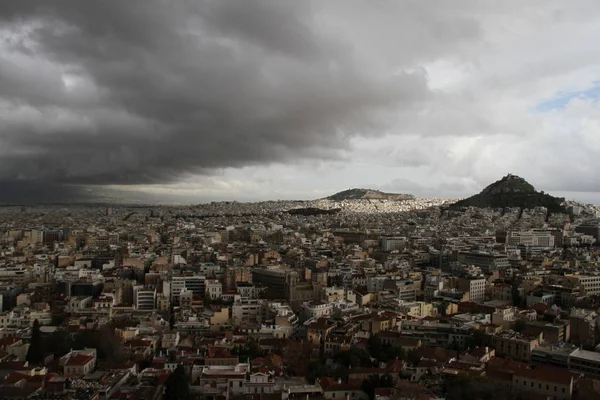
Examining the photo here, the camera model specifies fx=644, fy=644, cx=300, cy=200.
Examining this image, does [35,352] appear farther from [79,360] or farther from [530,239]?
[530,239]

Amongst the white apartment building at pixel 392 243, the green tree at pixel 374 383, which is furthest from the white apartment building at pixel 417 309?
the white apartment building at pixel 392 243

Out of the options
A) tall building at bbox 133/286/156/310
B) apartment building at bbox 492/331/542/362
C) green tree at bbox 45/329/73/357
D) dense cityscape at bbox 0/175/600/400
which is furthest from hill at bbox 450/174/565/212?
green tree at bbox 45/329/73/357

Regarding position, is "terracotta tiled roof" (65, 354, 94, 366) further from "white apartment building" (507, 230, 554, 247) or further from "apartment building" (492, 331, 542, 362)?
"white apartment building" (507, 230, 554, 247)

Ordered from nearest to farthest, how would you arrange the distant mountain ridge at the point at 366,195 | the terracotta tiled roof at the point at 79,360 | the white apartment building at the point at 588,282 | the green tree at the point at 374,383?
the green tree at the point at 374,383
the terracotta tiled roof at the point at 79,360
the white apartment building at the point at 588,282
the distant mountain ridge at the point at 366,195

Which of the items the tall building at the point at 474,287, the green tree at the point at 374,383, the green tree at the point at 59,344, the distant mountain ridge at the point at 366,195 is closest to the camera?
the green tree at the point at 374,383

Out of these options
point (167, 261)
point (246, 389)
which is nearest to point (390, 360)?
point (246, 389)

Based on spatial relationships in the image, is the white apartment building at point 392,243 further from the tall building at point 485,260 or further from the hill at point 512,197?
the hill at point 512,197

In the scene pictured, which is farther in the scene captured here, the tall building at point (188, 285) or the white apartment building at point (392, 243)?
the white apartment building at point (392, 243)
